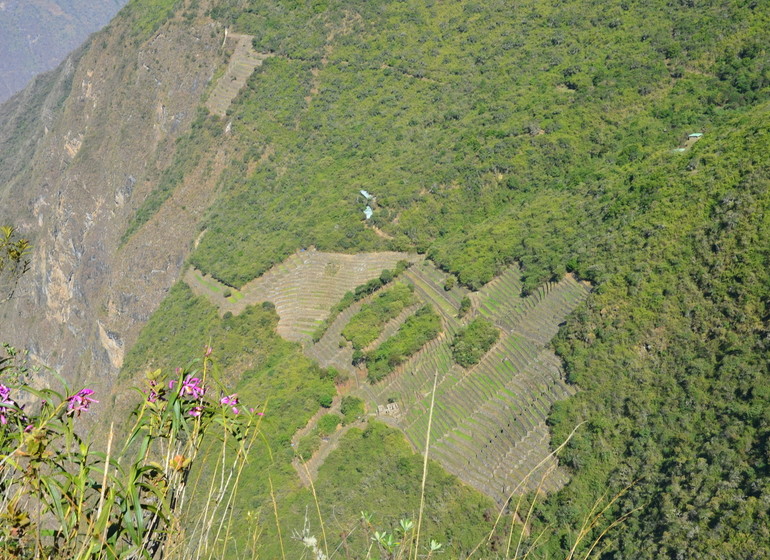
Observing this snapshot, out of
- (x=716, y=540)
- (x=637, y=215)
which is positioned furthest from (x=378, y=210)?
(x=716, y=540)

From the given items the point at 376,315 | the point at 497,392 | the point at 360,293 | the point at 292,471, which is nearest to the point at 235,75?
the point at 360,293

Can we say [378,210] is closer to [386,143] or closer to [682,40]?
[386,143]

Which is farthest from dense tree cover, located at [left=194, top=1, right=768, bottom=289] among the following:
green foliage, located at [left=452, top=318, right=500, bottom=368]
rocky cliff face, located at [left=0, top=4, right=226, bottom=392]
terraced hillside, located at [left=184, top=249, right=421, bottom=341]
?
rocky cliff face, located at [left=0, top=4, right=226, bottom=392]

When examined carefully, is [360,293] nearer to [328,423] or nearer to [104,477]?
[328,423]

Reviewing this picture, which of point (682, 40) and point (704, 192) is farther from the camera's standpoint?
point (682, 40)

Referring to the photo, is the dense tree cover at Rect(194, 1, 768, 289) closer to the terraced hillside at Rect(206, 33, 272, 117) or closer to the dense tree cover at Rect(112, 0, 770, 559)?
the dense tree cover at Rect(112, 0, 770, 559)
